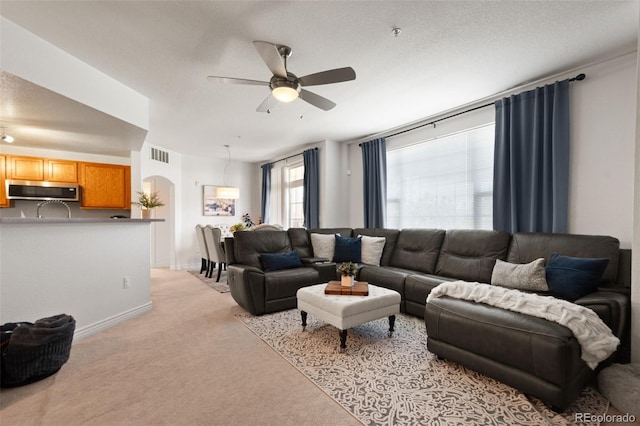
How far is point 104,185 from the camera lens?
468 centimetres

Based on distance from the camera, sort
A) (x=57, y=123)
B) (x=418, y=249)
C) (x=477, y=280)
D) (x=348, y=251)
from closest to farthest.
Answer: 1. (x=477, y=280)
2. (x=57, y=123)
3. (x=418, y=249)
4. (x=348, y=251)

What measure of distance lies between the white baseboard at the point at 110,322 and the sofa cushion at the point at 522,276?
3990 mm

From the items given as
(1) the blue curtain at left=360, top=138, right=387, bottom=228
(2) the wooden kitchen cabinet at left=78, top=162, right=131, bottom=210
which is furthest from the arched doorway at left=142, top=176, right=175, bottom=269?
(1) the blue curtain at left=360, top=138, right=387, bottom=228

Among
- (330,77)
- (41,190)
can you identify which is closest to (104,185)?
(41,190)

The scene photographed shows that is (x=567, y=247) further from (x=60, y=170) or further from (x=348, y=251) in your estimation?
(x=60, y=170)

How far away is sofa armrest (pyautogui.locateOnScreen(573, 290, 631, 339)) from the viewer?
1896 mm

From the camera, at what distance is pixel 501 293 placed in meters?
2.18

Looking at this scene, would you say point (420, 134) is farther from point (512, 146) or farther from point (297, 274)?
point (297, 274)

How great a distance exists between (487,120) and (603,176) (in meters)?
1.35

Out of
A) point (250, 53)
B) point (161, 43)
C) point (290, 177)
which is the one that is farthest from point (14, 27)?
point (290, 177)

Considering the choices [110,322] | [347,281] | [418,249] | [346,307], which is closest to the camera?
[346,307]

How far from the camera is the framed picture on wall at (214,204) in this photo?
712 centimetres

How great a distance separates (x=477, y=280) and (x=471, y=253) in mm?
346

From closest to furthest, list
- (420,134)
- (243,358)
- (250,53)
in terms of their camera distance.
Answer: (243,358), (250,53), (420,134)
